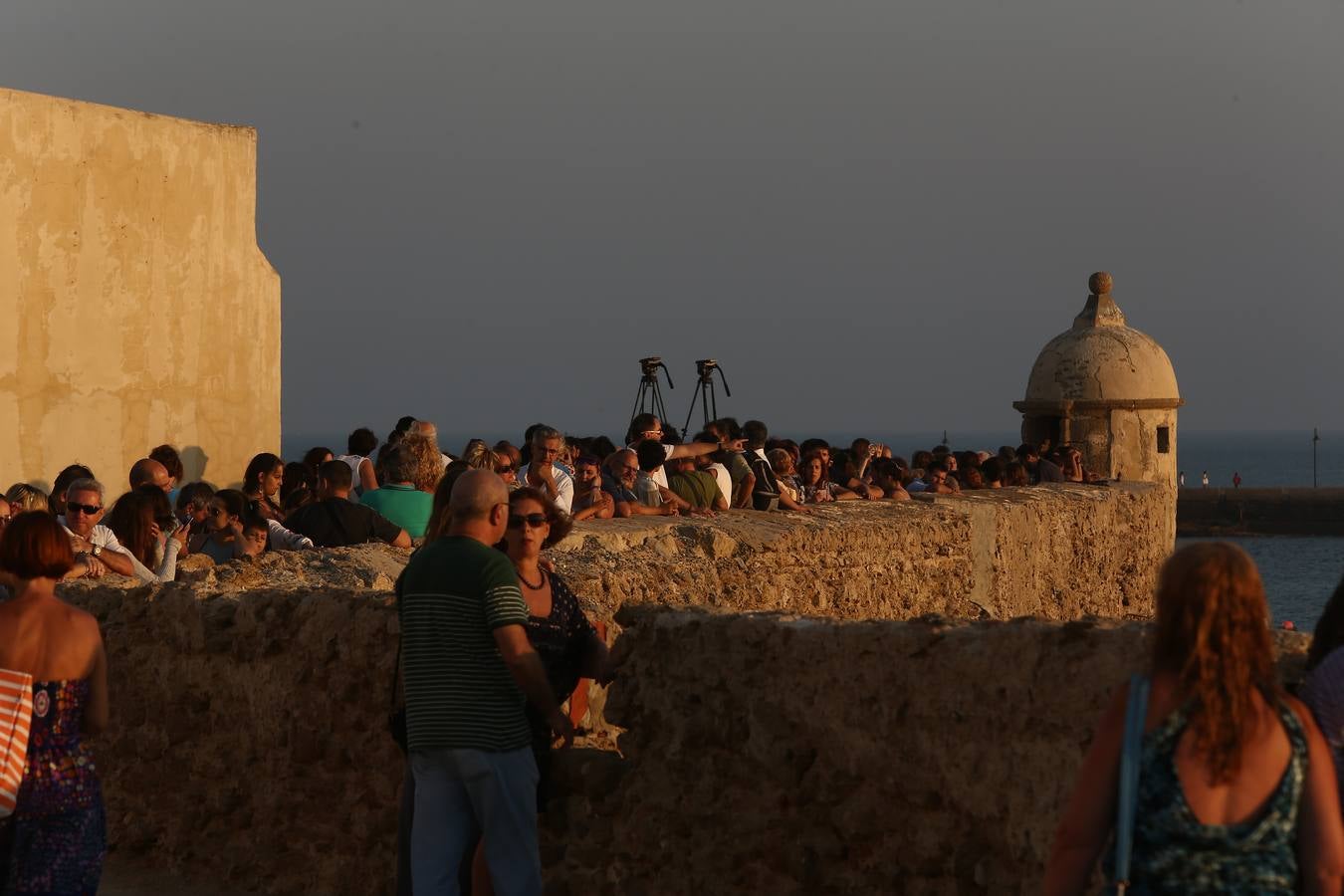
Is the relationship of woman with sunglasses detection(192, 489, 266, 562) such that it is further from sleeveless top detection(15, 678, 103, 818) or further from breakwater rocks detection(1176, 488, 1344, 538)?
breakwater rocks detection(1176, 488, 1344, 538)

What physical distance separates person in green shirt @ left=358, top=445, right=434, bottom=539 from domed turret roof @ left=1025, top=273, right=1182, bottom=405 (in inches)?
533

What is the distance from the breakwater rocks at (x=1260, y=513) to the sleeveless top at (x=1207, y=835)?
221 ft

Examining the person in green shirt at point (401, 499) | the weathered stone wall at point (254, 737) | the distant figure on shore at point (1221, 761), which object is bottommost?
the weathered stone wall at point (254, 737)

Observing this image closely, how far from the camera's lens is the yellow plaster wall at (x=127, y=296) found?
38.3ft

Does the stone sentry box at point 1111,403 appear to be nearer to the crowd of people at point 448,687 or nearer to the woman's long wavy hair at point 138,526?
the woman's long wavy hair at point 138,526

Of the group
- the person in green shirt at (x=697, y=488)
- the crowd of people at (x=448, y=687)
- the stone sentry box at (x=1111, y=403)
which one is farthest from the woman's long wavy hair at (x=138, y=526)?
the stone sentry box at (x=1111, y=403)

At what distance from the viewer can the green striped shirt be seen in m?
4.88

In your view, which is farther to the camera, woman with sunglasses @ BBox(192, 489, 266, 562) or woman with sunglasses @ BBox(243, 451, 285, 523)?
woman with sunglasses @ BBox(243, 451, 285, 523)

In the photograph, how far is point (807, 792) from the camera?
17.5ft

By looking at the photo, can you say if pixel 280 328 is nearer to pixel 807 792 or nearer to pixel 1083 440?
pixel 807 792

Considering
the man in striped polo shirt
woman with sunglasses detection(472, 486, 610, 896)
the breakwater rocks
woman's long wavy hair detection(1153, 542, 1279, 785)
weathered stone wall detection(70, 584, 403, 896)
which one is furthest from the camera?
the breakwater rocks

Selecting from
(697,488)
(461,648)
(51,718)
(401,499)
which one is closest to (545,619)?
(461,648)

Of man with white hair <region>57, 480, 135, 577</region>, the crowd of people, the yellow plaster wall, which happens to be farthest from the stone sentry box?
the crowd of people

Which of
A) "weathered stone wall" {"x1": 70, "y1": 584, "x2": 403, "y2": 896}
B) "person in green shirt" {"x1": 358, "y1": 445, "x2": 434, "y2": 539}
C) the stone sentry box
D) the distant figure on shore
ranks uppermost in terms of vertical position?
the stone sentry box
